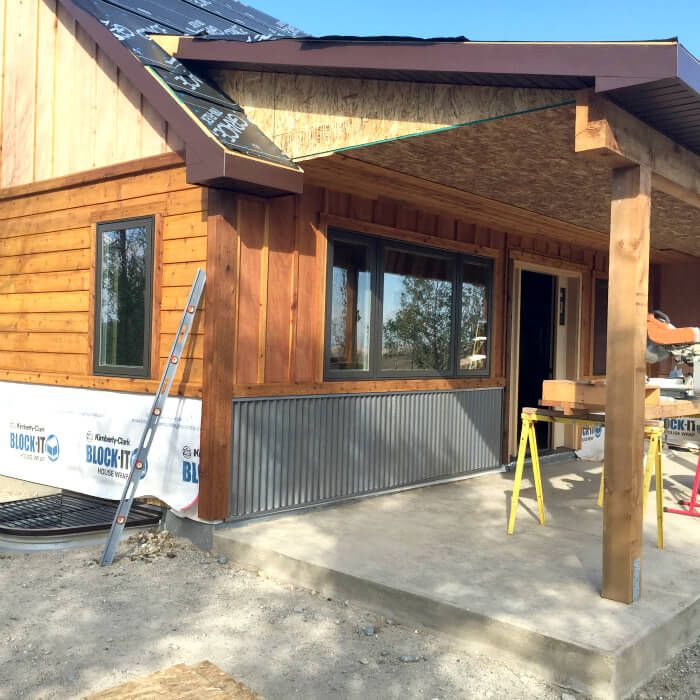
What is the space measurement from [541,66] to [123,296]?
3.61 meters

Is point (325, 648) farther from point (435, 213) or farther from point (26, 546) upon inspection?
point (435, 213)

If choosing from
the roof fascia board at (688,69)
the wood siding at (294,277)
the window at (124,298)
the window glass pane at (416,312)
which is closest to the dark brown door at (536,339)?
the window glass pane at (416,312)

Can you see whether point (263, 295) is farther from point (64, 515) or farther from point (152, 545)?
point (64, 515)

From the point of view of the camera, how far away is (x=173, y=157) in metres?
5.35

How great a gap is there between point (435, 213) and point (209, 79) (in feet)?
→ 7.75

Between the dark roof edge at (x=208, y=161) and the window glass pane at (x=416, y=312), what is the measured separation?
172 centimetres

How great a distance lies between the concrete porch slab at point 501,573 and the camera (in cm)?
330

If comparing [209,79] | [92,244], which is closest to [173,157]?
[209,79]

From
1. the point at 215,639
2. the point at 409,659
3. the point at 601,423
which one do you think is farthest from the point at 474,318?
the point at 215,639

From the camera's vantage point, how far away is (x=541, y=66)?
11.3ft

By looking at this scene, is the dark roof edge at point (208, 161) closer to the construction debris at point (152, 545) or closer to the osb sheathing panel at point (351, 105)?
the osb sheathing panel at point (351, 105)

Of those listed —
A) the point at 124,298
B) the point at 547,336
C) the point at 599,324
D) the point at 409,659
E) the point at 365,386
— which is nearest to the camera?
the point at 409,659

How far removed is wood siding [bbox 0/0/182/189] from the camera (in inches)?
225

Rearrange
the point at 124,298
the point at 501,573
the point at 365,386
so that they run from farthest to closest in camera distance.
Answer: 1. the point at 365,386
2. the point at 124,298
3. the point at 501,573
